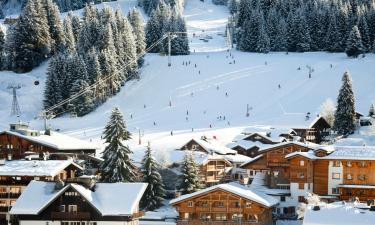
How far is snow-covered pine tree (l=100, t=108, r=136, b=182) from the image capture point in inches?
2813

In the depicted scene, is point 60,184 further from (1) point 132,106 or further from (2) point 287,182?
(1) point 132,106

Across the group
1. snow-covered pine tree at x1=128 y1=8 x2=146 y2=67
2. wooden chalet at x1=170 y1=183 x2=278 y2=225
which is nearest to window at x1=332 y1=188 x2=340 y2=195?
wooden chalet at x1=170 y1=183 x2=278 y2=225

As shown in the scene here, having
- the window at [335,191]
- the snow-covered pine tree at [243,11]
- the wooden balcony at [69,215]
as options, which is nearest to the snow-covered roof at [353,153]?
the window at [335,191]

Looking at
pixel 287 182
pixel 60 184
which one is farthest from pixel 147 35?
pixel 60 184

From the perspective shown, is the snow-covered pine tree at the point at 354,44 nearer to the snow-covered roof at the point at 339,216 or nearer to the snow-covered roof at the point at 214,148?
the snow-covered roof at the point at 214,148

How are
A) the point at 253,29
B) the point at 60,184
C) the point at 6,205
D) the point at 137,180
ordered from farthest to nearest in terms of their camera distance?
the point at 253,29 → the point at 137,180 → the point at 6,205 → the point at 60,184

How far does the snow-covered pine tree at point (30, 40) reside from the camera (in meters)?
130

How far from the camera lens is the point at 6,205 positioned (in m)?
66.6

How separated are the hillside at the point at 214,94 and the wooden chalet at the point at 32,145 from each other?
992 cm

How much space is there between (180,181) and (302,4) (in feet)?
290

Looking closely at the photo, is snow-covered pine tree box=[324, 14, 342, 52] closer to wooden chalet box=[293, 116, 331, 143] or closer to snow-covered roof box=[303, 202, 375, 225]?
wooden chalet box=[293, 116, 331, 143]

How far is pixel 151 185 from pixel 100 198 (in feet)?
41.8

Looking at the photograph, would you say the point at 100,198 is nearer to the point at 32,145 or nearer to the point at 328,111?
the point at 32,145

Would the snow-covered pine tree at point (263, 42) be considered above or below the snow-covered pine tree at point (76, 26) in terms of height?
below
